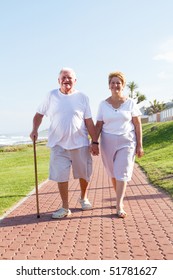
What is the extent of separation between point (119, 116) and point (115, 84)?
1.45 ft

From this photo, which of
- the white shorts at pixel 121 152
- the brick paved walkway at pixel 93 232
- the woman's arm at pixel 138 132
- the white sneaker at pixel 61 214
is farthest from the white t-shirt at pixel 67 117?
the brick paved walkway at pixel 93 232

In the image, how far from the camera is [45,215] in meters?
6.38

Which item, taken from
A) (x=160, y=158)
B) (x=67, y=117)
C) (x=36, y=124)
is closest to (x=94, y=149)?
(x=67, y=117)

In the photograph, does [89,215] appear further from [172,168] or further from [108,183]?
[172,168]

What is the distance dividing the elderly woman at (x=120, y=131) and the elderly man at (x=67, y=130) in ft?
0.71

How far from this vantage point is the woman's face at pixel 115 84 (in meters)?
5.96

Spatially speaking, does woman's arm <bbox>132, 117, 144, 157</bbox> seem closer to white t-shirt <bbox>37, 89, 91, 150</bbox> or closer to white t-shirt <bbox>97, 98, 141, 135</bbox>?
white t-shirt <bbox>97, 98, 141, 135</bbox>

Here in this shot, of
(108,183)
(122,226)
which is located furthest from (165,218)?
(108,183)

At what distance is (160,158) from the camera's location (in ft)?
53.6

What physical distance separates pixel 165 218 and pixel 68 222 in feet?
4.33

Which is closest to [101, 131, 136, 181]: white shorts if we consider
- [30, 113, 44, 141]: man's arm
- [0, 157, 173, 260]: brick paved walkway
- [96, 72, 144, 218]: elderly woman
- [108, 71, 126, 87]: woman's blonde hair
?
[96, 72, 144, 218]: elderly woman

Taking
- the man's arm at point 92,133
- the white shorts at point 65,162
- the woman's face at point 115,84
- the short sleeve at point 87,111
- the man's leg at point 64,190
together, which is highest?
the woman's face at point 115,84

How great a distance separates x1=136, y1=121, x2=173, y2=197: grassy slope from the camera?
9.96 m

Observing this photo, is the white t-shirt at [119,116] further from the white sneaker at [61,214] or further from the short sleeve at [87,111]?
the white sneaker at [61,214]
